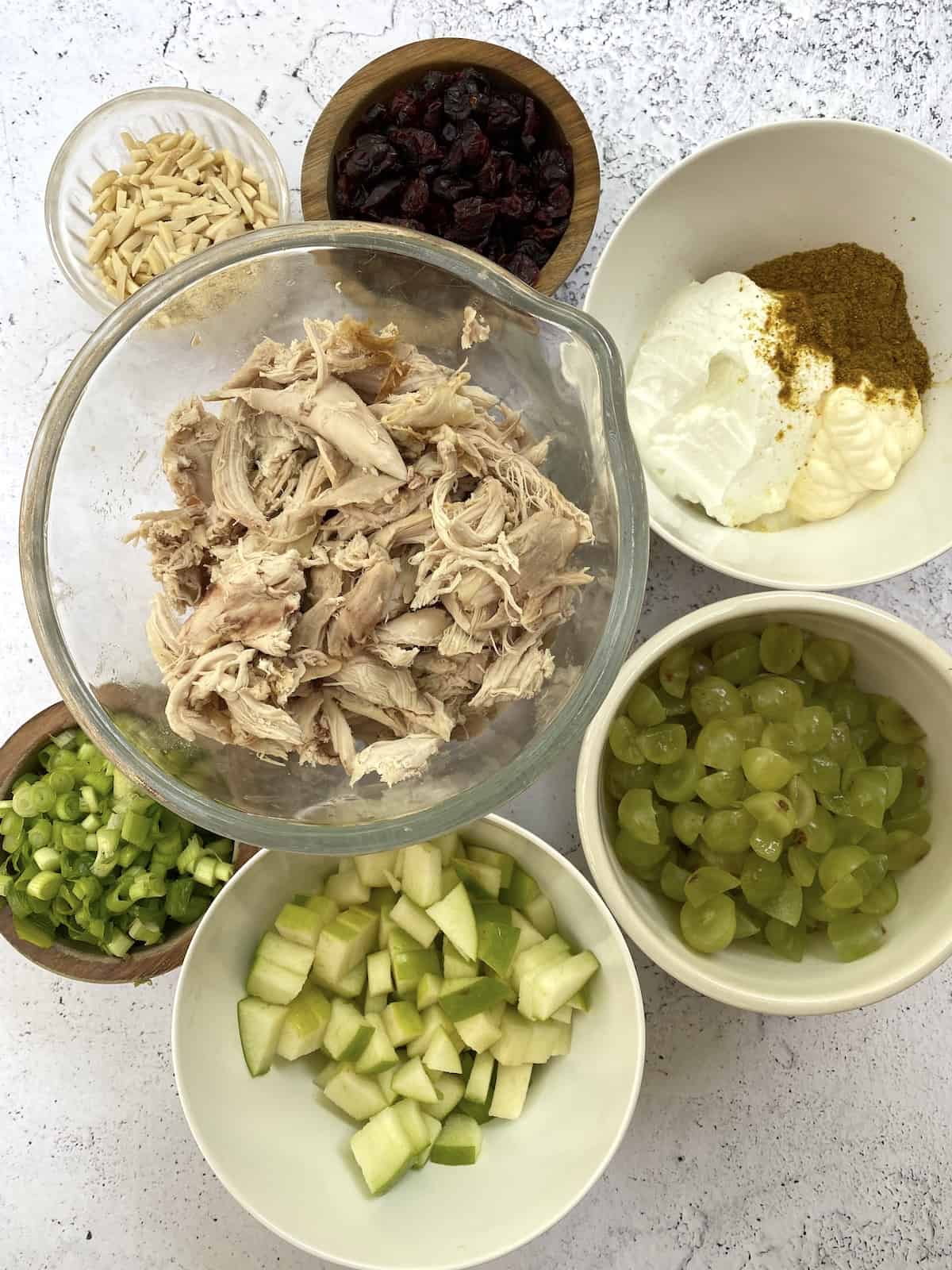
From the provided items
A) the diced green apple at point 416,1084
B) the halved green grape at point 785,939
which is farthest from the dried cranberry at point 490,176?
the diced green apple at point 416,1084

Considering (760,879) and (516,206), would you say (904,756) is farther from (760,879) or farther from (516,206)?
(516,206)

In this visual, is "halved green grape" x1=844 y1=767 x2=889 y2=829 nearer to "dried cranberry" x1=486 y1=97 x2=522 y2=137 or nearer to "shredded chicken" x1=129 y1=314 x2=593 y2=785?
"shredded chicken" x1=129 y1=314 x2=593 y2=785

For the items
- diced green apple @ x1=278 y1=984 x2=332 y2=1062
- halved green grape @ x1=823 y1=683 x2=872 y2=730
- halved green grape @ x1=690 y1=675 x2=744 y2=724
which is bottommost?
diced green apple @ x1=278 y1=984 x2=332 y2=1062

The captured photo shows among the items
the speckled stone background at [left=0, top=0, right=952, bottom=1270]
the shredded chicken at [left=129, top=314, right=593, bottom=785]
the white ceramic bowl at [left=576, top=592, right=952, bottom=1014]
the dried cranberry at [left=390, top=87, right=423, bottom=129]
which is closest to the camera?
the shredded chicken at [left=129, top=314, right=593, bottom=785]

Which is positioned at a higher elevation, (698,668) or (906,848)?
(698,668)

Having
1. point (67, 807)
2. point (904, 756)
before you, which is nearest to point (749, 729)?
point (904, 756)

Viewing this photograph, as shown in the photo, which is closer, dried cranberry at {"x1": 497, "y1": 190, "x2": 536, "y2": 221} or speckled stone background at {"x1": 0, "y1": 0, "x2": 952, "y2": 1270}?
dried cranberry at {"x1": 497, "y1": 190, "x2": 536, "y2": 221}

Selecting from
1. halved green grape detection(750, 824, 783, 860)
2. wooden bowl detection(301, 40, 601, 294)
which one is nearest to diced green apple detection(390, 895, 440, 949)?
halved green grape detection(750, 824, 783, 860)
